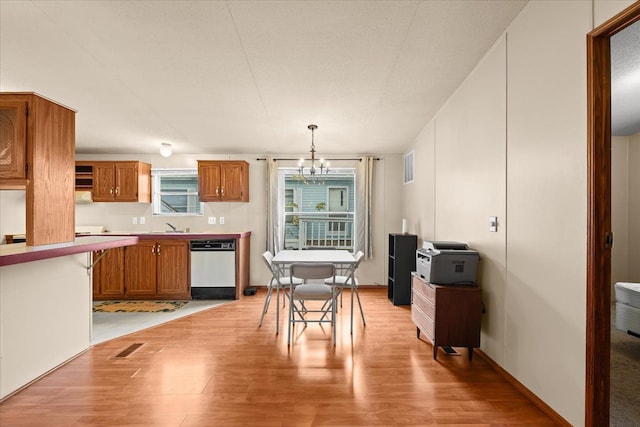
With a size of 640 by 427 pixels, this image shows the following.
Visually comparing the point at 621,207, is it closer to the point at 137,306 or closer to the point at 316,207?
the point at 316,207

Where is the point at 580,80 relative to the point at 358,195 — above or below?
above

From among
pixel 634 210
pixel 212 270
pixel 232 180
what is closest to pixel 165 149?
pixel 232 180

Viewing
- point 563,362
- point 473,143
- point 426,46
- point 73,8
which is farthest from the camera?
point 473,143

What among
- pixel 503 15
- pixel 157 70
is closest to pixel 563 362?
pixel 503 15

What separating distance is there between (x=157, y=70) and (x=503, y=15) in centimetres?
273

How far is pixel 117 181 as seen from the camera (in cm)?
488

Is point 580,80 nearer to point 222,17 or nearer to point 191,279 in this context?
point 222,17

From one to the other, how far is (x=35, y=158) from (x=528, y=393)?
3.92 meters

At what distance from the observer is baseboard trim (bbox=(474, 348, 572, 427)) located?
1.71m

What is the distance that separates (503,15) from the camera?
76.1 inches

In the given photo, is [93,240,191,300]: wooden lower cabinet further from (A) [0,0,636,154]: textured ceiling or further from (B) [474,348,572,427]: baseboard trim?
(B) [474,348,572,427]: baseboard trim

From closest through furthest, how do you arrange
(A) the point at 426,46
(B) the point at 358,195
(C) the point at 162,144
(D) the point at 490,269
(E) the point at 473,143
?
(A) the point at 426,46, (D) the point at 490,269, (E) the point at 473,143, (C) the point at 162,144, (B) the point at 358,195

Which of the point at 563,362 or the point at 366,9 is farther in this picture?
the point at 366,9

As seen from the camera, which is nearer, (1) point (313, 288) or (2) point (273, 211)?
(1) point (313, 288)
